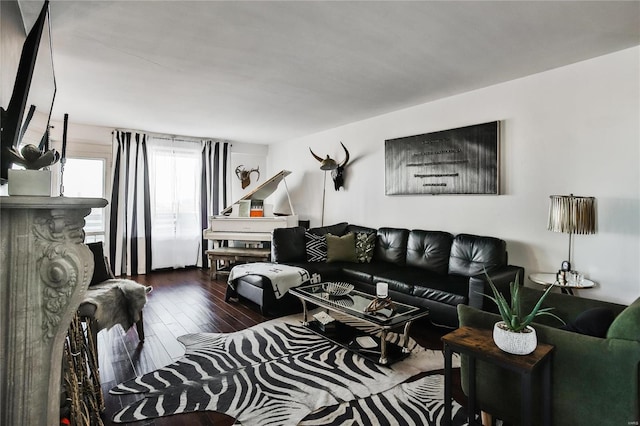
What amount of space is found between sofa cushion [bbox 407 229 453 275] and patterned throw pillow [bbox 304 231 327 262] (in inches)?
43.3

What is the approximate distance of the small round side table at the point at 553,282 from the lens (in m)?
2.67

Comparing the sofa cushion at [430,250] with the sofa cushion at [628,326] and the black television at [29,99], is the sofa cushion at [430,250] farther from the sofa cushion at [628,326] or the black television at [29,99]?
the black television at [29,99]

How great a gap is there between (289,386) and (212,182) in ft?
16.1

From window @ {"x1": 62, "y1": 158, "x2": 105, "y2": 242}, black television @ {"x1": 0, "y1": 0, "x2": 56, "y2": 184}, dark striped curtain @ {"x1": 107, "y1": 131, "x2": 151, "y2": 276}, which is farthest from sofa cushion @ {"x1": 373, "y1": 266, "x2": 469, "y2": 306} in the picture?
window @ {"x1": 62, "y1": 158, "x2": 105, "y2": 242}

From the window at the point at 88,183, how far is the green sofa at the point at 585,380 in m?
5.61

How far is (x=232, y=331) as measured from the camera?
3273mm

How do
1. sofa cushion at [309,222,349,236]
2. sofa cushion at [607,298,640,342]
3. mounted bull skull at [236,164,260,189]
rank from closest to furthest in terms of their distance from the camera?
sofa cushion at [607,298,640,342] → sofa cushion at [309,222,349,236] → mounted bull skull at [236,164,260,189]

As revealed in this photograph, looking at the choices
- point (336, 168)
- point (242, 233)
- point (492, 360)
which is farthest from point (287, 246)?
point (492, 360)

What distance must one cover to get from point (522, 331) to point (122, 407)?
7.55ft

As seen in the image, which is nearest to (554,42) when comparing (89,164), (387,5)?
(387,5)

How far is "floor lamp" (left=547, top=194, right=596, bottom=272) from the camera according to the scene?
2.70 meters

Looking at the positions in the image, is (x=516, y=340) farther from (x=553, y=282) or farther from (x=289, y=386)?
(x=553, y=282)

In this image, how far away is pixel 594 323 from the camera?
60.8 inches

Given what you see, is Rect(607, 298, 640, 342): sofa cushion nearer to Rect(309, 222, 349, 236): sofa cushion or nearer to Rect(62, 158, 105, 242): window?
Rect(309, 222, 349, 236): sofa cushion
